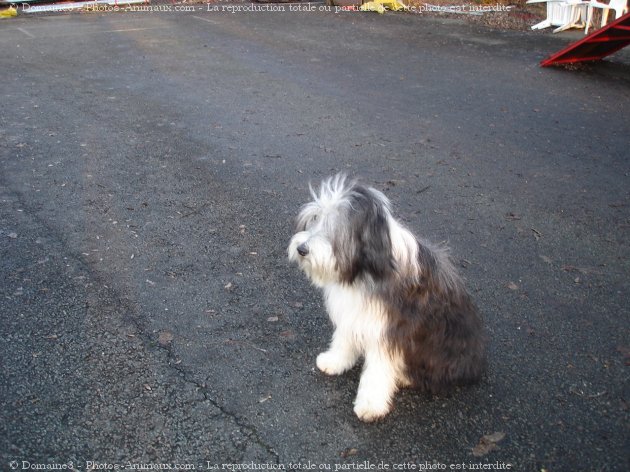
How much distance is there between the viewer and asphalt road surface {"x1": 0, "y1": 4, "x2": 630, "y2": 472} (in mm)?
2957

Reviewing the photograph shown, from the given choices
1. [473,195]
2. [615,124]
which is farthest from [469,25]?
[473,195]

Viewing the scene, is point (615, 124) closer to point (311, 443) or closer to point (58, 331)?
point (311, 443)

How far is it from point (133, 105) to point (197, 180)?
9.57ft

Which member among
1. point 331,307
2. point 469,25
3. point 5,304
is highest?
point 469,25

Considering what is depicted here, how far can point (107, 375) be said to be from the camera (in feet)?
10.9

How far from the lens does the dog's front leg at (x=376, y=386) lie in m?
3.01

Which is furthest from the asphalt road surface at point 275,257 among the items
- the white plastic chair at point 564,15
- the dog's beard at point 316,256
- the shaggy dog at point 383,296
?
the white plastic chair at point 564,15

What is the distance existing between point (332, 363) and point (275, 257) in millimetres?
1376

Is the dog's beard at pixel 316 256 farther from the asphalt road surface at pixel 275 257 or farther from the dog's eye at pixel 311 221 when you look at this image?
the asphalt road surface at pixel 275 257

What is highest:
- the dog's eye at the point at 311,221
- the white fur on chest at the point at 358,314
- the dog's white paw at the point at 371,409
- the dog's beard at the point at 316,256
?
the dog's eye at the point at 311,221

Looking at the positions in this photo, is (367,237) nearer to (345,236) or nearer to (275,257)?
(345,236)

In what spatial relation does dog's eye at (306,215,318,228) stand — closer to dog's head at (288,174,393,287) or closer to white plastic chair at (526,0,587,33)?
dog's head at (288,174,393,287)

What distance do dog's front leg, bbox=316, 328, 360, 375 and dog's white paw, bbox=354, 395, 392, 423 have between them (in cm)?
29

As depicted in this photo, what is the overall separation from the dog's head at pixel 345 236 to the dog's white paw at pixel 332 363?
70cm
